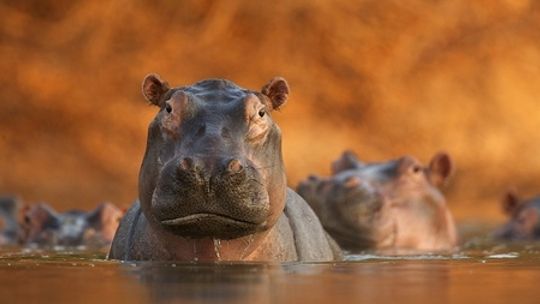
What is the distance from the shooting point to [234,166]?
6449 millimetres

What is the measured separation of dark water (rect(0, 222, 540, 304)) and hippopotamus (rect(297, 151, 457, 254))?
3.26 meters

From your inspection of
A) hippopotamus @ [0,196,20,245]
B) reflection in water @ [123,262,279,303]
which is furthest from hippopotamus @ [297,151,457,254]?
reflection in water @ [123,262,279,303]

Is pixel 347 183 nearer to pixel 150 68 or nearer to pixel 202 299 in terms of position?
pixel 202 299

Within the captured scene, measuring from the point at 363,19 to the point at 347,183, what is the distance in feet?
53.0

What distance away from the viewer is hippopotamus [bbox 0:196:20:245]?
1454 centimetres

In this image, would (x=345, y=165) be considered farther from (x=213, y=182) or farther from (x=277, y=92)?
(x=213, y=182)

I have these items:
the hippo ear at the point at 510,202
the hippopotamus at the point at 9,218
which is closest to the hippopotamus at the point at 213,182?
the hippopotamus at the point at 9,218

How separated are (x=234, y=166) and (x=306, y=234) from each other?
1.33 metres

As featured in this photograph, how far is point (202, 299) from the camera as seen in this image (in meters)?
4.80

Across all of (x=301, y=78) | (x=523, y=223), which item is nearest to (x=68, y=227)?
(x=523, y=223)

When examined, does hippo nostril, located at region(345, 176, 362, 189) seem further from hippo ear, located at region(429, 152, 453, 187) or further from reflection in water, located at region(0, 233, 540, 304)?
reflection in water, located at region(0, 233, 540, 304)

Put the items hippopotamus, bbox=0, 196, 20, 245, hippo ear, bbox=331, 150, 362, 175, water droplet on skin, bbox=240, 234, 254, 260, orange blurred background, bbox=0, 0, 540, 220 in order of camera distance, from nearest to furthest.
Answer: water droplet on skin, bbox=240, 234, 254, 260 < hippo ear, bbox=331, 150, 362, 175 < hippopotamus, bbox=0, 196, 20, 245 < orange blurred background, bbox=0, 0, 540, 220

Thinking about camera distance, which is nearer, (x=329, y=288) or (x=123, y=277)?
(x=329, y=288)

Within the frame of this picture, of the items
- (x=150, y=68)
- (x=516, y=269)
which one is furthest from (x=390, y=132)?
(x=516, y=269)
